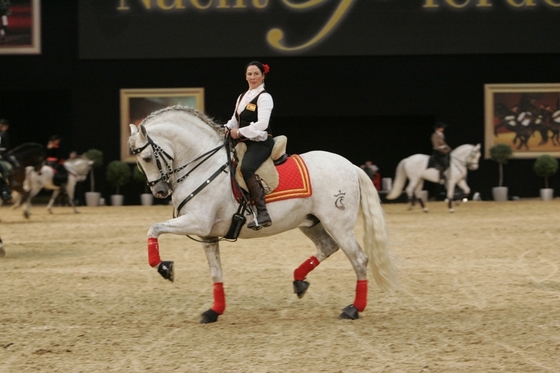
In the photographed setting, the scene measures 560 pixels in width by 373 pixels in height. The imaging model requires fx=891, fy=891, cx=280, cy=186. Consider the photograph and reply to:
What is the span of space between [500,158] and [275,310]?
15916 mm

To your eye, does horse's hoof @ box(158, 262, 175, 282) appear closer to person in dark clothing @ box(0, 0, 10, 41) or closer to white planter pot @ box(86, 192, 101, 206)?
white planter pot @ box(86, 192, 101, 206)

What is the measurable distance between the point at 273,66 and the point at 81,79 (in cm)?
505

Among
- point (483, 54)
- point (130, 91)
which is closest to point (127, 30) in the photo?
point (130, 91)

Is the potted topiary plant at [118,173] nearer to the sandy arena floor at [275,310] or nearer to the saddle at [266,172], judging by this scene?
the sandy arena floor at [275,310]

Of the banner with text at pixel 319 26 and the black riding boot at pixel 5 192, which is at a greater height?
the banner with text at pixel 319 26

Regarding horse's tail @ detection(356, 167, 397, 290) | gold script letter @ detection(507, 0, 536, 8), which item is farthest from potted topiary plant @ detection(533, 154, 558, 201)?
horse's tail @ detection(356, 167, 397, 290)

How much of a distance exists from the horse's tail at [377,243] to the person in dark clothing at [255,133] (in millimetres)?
940

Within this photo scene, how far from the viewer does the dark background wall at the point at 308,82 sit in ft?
75.7

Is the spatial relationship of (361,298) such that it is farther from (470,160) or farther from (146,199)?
(146,199)

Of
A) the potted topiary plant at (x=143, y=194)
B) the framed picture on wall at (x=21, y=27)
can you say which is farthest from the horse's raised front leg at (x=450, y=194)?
the framed picture on wall at (x=21, y=27)

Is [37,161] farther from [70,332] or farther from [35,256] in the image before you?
[70,332]

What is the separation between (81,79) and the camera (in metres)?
23.3

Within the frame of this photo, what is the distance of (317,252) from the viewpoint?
7793mm

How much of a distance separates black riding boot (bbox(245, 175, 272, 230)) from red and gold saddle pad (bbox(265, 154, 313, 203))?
0.42 feet
